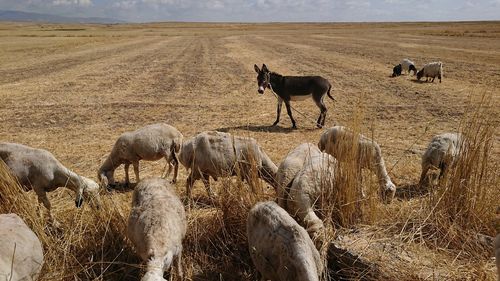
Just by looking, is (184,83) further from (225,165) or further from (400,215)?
(400,215)

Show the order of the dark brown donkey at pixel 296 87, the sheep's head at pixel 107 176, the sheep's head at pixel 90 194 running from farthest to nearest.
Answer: the dark brown donkey at pixel 296 87 → the sheep's head at pixel 107 176 → the sheep's head at pixel 90 194

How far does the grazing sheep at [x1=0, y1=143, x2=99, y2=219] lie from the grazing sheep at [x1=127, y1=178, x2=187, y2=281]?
1.78 meters

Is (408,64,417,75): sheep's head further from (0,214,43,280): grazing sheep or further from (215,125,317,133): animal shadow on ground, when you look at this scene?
(0,214,43,280): grazing sheep

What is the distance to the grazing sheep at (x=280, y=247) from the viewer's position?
13.0 ft

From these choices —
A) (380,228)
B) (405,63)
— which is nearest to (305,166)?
(380,228)

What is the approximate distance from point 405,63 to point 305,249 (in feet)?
77.2

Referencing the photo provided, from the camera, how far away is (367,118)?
13453mm

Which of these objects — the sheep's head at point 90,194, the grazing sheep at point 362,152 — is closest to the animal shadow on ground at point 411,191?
the grazing sheep at point 362,152

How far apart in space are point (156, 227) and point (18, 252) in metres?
1.44

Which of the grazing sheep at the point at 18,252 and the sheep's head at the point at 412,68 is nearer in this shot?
the grazing sheep at the point at 18,252

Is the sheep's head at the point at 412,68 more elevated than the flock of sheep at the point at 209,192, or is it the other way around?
the sheep's head at the point at 412,68

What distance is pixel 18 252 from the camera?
4355 millimetres

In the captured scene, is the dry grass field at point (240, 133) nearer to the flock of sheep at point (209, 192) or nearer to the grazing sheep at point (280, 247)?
the flock of sheep at point (209, 192)

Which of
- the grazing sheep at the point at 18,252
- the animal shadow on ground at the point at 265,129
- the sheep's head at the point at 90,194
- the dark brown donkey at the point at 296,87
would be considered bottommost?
the animal shadow on ground at the point at 265,129
